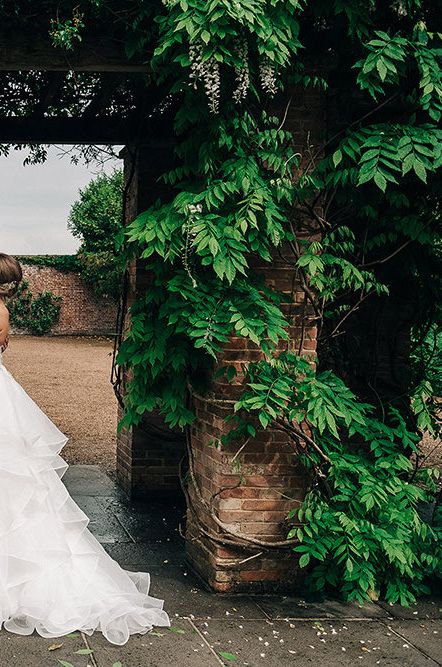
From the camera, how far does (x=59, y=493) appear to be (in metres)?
4.94

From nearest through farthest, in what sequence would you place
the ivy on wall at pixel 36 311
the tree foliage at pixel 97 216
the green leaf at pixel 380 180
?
the green leaf at pixel 380 180 < the ivy on wall at pixel 36 311 < the tree foliage at pixel 97 216

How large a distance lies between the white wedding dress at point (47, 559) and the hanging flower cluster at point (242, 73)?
2.11m

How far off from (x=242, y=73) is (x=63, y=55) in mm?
1199

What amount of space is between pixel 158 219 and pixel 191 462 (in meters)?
1.68

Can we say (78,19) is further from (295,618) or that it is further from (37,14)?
(295,618)

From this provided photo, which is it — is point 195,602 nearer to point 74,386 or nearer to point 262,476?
point 262,476

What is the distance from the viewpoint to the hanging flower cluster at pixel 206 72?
15.0ft

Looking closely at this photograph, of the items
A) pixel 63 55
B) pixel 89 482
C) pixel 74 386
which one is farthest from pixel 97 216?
pixel 63 55

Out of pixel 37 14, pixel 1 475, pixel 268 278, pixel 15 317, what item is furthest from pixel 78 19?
pixel 15 317

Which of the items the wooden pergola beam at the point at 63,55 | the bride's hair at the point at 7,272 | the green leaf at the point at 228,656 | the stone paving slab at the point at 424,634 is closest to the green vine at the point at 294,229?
the stone paving slab at the point at 424,634

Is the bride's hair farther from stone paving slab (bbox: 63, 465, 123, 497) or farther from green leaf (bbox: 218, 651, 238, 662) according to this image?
Result: stone paving slab (bbox: 63, 465, 123, 497)

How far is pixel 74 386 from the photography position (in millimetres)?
16875

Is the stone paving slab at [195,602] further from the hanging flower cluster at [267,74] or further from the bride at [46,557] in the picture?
the hanging flower cluster at [267,74]

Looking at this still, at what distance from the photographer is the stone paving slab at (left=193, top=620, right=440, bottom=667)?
173 inches
